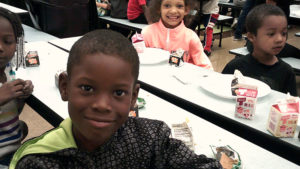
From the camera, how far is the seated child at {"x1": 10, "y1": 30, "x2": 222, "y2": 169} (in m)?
0.73

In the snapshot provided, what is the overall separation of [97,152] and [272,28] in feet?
5.00

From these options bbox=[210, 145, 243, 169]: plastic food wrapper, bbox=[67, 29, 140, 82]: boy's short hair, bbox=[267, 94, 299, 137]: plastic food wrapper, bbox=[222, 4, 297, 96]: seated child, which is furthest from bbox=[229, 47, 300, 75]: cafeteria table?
bbox=[67, 29, 140, 82]: boy's short hair

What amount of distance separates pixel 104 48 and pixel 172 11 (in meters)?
1.65

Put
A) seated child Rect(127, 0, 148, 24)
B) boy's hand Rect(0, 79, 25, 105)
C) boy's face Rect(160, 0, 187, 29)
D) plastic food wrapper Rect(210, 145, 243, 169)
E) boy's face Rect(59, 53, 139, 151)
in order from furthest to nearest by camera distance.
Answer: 1. seated child Rect(127, 0, 148, 24)
2. boy's face Rect(160, 0, 187, 29)
3. boy's hand Rect(0, 79, 25, 105)
4. plastic food wrapper Rect(210, 145, 243, 169)
5. boy's face Rect(59, 53, 139, 151)

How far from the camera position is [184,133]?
110cm

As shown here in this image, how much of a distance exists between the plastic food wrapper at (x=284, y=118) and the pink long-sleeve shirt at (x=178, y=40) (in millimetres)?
1186

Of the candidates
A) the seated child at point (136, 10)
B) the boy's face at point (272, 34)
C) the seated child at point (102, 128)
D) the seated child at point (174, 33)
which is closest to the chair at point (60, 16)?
the seated child at point (136, 10)

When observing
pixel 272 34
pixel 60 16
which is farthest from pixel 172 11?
pixel 60 16

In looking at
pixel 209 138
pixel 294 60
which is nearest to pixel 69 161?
pixel 209 138

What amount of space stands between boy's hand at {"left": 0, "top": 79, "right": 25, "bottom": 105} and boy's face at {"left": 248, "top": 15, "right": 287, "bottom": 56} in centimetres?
151

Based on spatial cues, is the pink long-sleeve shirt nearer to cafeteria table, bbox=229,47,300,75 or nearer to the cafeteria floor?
cafeteria table, bbox=229,47,300,75

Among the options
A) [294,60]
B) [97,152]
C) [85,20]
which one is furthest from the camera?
[85,20]

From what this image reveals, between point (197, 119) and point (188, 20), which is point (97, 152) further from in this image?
point (188, 20)

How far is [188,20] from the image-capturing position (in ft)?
9.12
